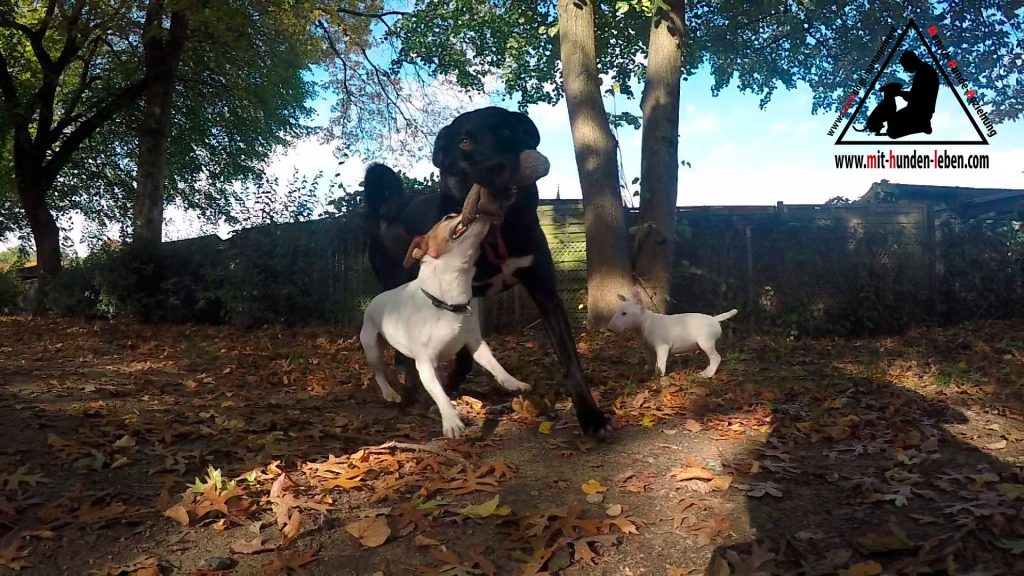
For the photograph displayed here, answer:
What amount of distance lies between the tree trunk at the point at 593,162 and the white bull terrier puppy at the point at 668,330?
270 cm

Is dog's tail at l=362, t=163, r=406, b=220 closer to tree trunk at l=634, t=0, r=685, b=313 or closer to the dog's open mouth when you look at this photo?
the dog's open mouth

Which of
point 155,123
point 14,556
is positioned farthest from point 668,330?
point 155,123

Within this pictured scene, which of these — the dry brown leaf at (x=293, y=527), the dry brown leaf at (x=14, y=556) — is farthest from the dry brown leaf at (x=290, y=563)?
the dry brown leaf at (x=14, y=556)

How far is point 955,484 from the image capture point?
3.04m

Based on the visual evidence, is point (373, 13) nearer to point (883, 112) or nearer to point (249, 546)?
point (883, 112)

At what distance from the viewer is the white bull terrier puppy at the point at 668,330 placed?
5.32 meters

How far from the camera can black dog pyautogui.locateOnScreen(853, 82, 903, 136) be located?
10.6 meters

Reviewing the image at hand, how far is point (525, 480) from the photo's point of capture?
3082 mm

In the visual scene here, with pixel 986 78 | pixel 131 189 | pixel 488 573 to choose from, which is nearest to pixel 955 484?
pixel 488 573

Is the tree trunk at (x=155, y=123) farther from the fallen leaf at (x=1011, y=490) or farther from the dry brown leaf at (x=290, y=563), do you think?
the fallen leaf at (x=1011, y=490)

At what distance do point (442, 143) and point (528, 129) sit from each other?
0.51 metres

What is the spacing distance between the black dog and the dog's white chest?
8507 mm

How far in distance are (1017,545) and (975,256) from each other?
9.42 meters

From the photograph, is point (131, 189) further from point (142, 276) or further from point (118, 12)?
point (142, 276)
